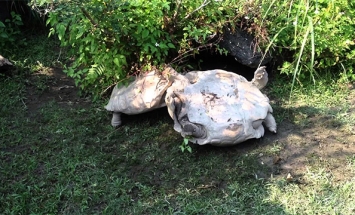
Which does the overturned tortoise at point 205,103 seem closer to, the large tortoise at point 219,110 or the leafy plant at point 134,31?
the large tortoise at point 219,110

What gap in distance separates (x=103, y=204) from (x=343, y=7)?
2.87 m

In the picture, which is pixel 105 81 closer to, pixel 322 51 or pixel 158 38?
pixel 158 38

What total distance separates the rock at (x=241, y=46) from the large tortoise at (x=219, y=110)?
1.46 ft

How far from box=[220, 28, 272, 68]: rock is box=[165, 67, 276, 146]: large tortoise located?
0.44 m

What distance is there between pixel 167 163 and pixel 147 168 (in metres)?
0.17

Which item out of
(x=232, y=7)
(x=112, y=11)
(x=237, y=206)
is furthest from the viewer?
(x=232, y=7)

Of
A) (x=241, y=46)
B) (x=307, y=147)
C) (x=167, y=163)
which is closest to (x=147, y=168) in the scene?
(x=167, y=163)

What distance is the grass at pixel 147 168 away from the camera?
3.51m

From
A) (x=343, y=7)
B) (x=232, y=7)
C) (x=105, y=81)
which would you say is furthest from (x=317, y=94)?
(x=105, y=81)

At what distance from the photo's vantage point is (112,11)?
411 cm

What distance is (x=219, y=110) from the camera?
391 centimetres

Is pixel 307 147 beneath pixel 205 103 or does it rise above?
beneath

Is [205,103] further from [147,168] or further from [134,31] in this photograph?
[134,31]

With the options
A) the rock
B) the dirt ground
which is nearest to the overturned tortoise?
the dirt ground
